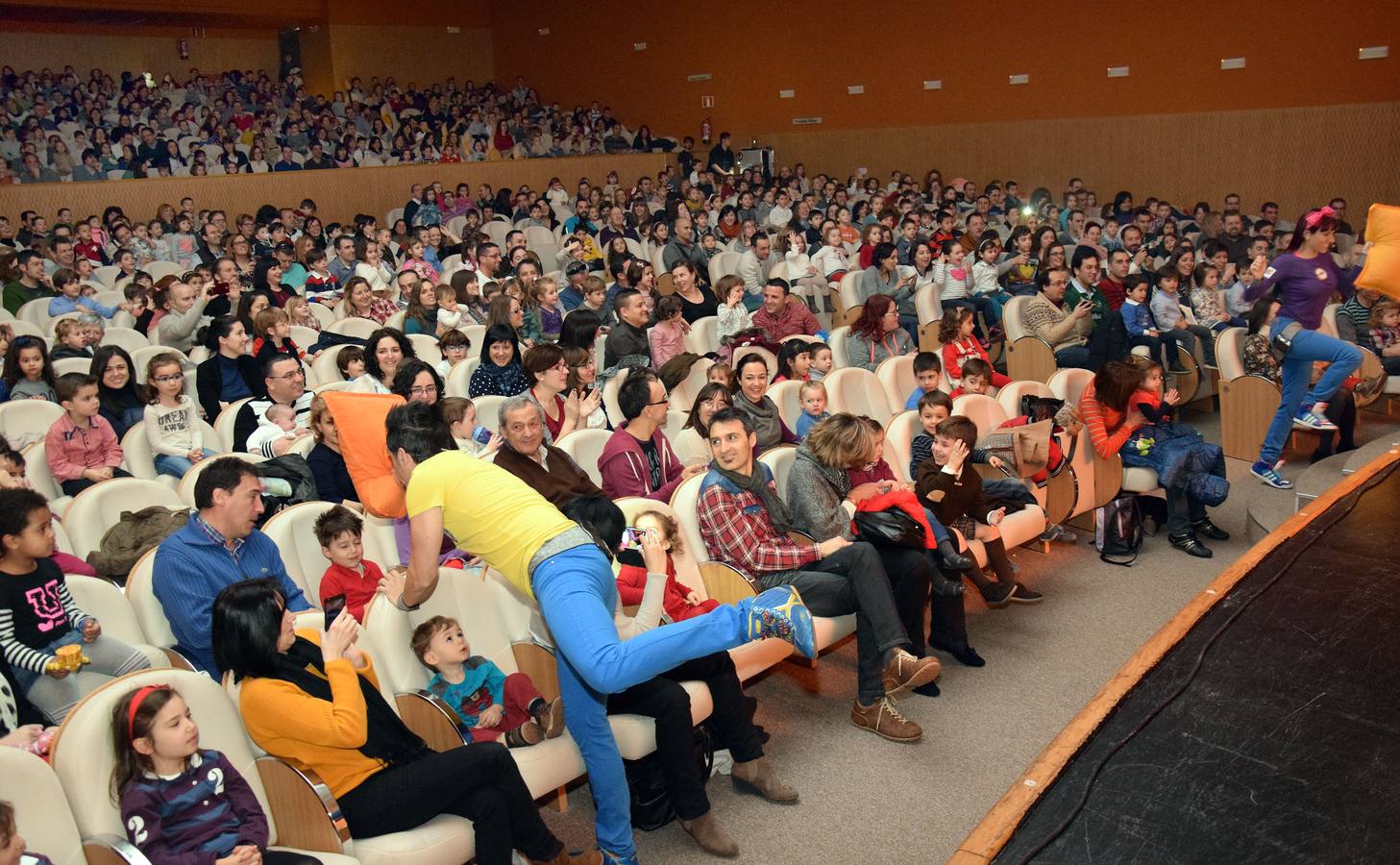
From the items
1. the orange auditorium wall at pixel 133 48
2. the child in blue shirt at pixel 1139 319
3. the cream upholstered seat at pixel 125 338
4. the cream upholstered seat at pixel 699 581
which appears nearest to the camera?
the cream upholstered seat at pixel 699 581

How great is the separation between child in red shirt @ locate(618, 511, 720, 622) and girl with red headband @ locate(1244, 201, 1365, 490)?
3.77m

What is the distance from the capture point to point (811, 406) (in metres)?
4.96

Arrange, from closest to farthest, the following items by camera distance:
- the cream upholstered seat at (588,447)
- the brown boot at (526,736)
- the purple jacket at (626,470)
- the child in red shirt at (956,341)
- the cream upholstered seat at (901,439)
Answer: the brown boot at (526,736) < the purple jacket at (626,470) < the cream upholstered seat at (588,447) < the cream upholstered seat at (901,439) < the child in red shirt at (956,341)

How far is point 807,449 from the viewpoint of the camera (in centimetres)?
401

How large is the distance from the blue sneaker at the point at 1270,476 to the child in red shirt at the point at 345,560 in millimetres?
4716

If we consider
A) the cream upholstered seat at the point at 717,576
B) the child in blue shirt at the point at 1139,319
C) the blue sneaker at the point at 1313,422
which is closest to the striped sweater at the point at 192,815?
the cream upholstered seat at the point at 717,576

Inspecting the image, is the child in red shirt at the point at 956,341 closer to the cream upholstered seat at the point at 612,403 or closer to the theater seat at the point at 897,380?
the theater seat at the point at 897,380

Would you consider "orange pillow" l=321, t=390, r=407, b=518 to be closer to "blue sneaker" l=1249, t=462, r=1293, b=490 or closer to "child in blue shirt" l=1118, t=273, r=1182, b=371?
"blue sneaker" l=1249, t=462, r=1293, b=490

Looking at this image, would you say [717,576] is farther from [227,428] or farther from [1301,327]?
[1301,327]

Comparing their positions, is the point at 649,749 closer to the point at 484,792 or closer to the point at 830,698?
the point at 484,792

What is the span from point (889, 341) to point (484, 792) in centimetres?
451

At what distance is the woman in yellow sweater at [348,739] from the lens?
8.46 feet

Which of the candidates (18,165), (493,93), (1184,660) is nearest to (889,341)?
(1184,660)

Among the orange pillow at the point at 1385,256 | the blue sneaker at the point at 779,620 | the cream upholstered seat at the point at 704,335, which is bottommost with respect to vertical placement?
the blue sneaker at the point at 779,620
